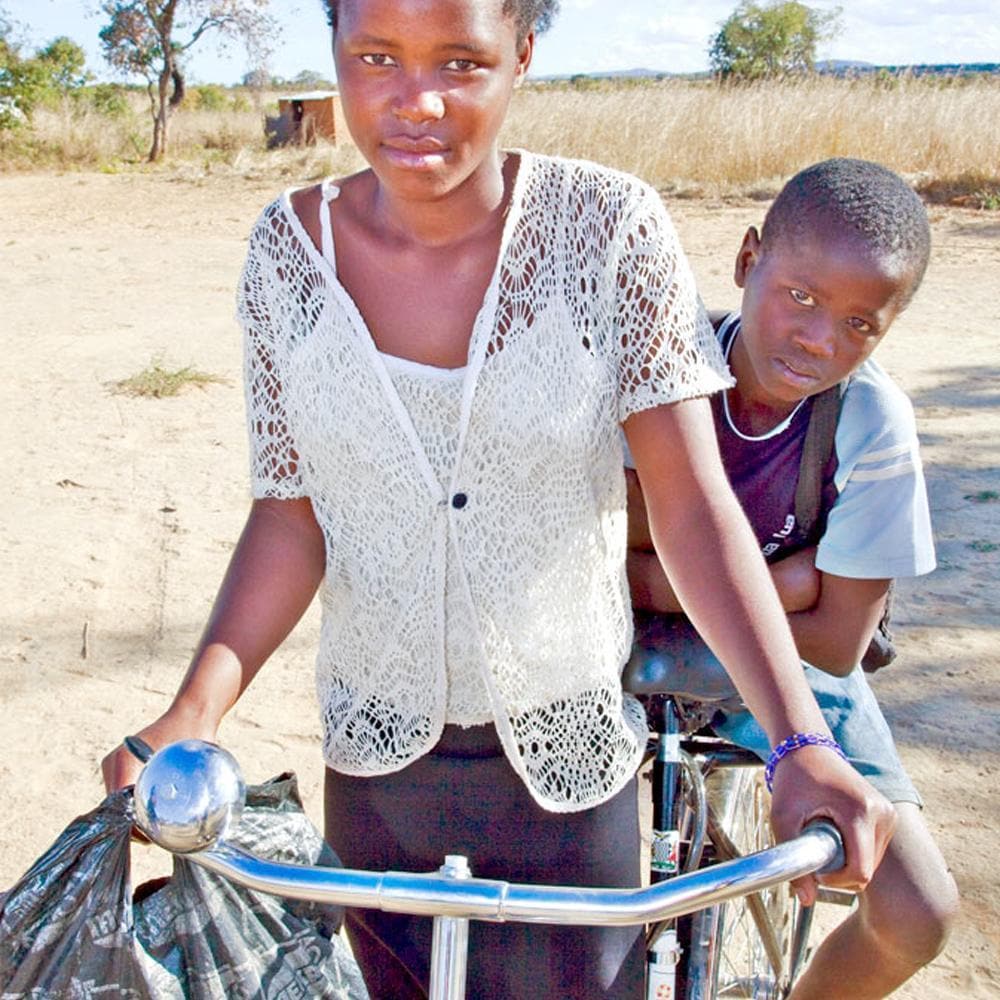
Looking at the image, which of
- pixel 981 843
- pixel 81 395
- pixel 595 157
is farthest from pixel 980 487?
pixel 595 157

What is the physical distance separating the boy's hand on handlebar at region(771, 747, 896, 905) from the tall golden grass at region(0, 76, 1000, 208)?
13316 mm

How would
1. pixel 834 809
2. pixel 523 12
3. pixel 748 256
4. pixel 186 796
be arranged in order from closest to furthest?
pixel 186 796, pixel 834 809, pixel 523 12, pixel 748 256

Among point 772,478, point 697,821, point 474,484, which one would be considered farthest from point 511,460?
point 697,821

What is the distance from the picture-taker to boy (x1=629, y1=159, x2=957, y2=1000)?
199 cm

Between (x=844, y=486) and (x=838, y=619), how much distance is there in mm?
199

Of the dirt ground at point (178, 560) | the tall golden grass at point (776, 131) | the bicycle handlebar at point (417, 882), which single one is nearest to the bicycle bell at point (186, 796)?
the bicycle handlebar at point (417, 882)

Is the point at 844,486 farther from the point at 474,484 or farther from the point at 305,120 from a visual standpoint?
the point at 305,120

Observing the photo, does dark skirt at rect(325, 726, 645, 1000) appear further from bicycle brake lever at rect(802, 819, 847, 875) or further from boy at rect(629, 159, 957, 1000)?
bicycle brake lever at rect(802, 819, 847, 875)

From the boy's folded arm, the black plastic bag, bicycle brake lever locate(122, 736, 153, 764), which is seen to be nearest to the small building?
the boy's folded arm

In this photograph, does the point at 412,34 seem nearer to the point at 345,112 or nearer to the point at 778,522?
the point at 345,112

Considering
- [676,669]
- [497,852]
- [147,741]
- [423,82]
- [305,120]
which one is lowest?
[305,120]

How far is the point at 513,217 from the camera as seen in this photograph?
5.08 ft

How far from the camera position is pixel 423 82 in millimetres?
1393

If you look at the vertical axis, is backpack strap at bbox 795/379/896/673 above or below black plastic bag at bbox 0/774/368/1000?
above
